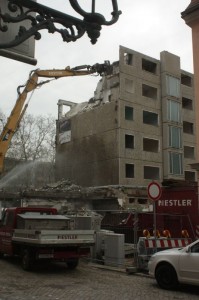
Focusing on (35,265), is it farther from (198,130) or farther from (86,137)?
(86,137)

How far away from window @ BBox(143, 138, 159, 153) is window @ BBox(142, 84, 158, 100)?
5.38 m

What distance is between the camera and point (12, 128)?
907 inches

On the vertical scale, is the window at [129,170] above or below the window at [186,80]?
below

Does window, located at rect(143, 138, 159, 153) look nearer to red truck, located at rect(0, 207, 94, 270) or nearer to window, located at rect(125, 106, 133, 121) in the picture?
window, located at rect(125, 106, 133, 121)

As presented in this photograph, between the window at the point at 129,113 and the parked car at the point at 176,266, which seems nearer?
the parked car at the point at 176,266

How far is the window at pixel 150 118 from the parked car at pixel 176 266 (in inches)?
1544

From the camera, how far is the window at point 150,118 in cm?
4912

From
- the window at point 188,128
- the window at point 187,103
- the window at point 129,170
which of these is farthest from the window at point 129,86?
the window at point 188,128

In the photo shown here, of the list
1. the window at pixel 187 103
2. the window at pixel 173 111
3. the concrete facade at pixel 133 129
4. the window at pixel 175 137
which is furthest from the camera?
the window at pixel 187 103

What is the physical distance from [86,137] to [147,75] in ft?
34.6

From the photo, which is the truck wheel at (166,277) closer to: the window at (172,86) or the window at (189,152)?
the window at (172,86)

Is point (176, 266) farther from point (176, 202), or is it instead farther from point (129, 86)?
point (129, 86)

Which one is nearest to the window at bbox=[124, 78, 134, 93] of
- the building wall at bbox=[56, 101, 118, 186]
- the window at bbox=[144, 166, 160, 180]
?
the building wall at bbox=[56, 101, 118, 186]

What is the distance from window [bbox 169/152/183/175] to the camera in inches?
1873
